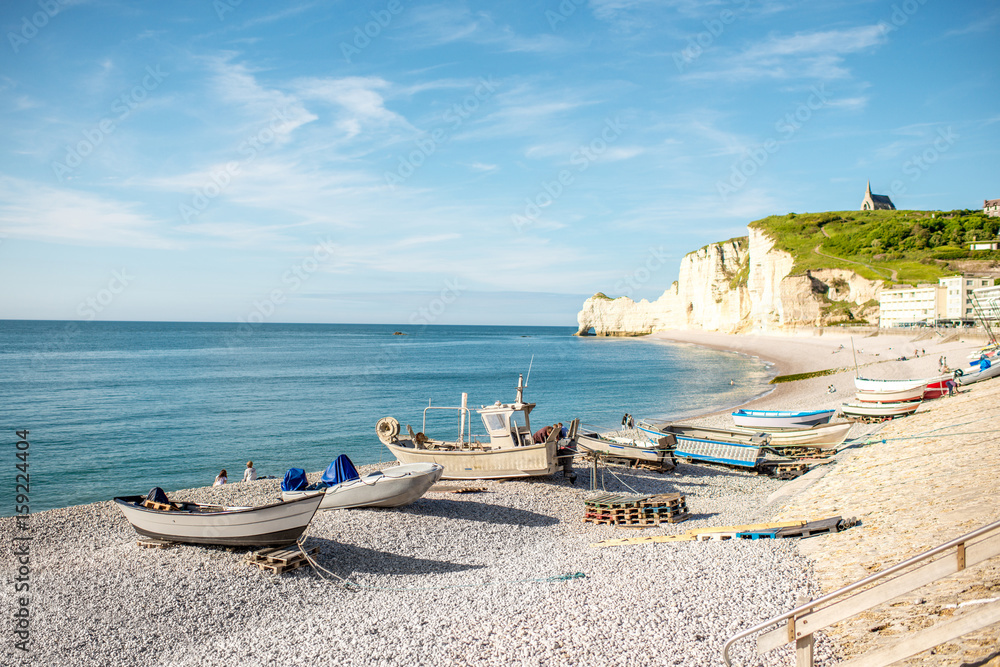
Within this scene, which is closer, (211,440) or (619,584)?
(619,584)

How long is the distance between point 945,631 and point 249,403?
4350 centimetres

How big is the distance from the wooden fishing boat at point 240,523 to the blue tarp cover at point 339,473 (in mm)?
3475

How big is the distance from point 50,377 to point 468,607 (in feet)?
201

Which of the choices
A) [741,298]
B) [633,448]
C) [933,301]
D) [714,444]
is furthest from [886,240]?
[633,448]

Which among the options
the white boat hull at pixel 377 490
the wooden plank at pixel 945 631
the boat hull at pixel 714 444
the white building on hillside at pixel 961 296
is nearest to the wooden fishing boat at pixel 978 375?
the boat hull at pixel 714 444

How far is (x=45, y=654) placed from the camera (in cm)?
A: 877

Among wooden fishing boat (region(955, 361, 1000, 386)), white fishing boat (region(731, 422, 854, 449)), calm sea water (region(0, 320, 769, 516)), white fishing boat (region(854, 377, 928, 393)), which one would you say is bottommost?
calm sea water (region(0, 320, 769, 516))

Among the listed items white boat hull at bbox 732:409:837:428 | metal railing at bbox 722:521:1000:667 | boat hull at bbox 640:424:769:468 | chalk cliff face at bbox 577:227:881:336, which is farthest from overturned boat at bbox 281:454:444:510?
chalk cliff face at bbox 577:227:881:336

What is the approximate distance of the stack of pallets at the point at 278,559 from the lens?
11.4m

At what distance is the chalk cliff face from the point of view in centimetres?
8506

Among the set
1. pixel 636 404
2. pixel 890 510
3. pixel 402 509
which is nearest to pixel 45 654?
pixel 402 509

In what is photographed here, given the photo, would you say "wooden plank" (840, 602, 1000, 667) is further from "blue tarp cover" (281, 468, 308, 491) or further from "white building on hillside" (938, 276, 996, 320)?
"white building on hillside" (938, 276, 996, 320)

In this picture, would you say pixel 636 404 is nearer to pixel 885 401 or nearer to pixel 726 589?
pixel 885 401

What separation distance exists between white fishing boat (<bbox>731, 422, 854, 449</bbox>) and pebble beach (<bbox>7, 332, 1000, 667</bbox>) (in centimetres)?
467
